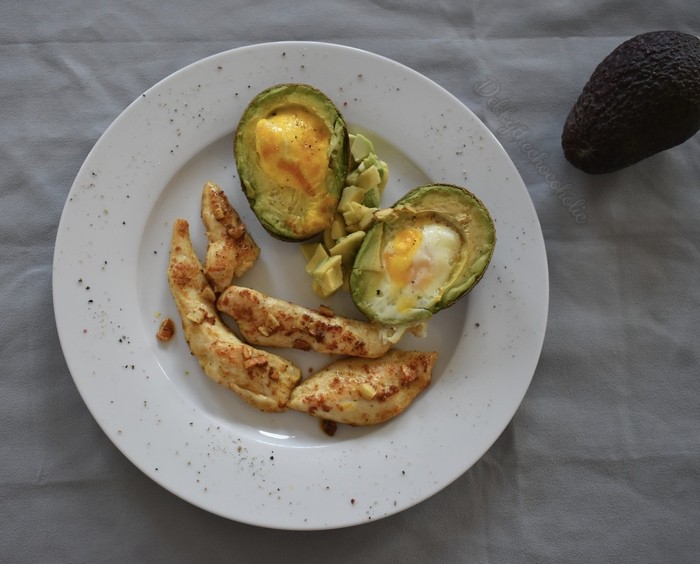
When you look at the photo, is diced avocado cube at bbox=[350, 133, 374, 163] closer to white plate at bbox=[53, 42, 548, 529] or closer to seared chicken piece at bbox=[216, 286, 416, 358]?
white plate at bbox=[53, 42, 548, 529]

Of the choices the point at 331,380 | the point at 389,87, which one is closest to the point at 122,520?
the point at 331,380

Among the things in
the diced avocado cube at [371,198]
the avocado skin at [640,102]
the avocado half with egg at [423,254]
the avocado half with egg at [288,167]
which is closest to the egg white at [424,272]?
the avocado half with egg at [423,254]

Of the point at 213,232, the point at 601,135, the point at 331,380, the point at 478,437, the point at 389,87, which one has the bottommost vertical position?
the point at 478,437

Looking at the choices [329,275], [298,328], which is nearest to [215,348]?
[298,328]

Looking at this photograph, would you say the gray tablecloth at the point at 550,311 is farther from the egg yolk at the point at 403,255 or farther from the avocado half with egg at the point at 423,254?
the egg yolk at the point at 403,255

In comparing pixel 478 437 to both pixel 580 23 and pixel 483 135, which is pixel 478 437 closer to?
A: pixel 483 135

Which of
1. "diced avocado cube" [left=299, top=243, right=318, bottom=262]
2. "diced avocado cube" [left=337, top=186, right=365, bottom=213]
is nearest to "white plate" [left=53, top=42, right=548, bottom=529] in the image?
"diced avocado cube" [left=299, top=243, right=318, bottom=262]
